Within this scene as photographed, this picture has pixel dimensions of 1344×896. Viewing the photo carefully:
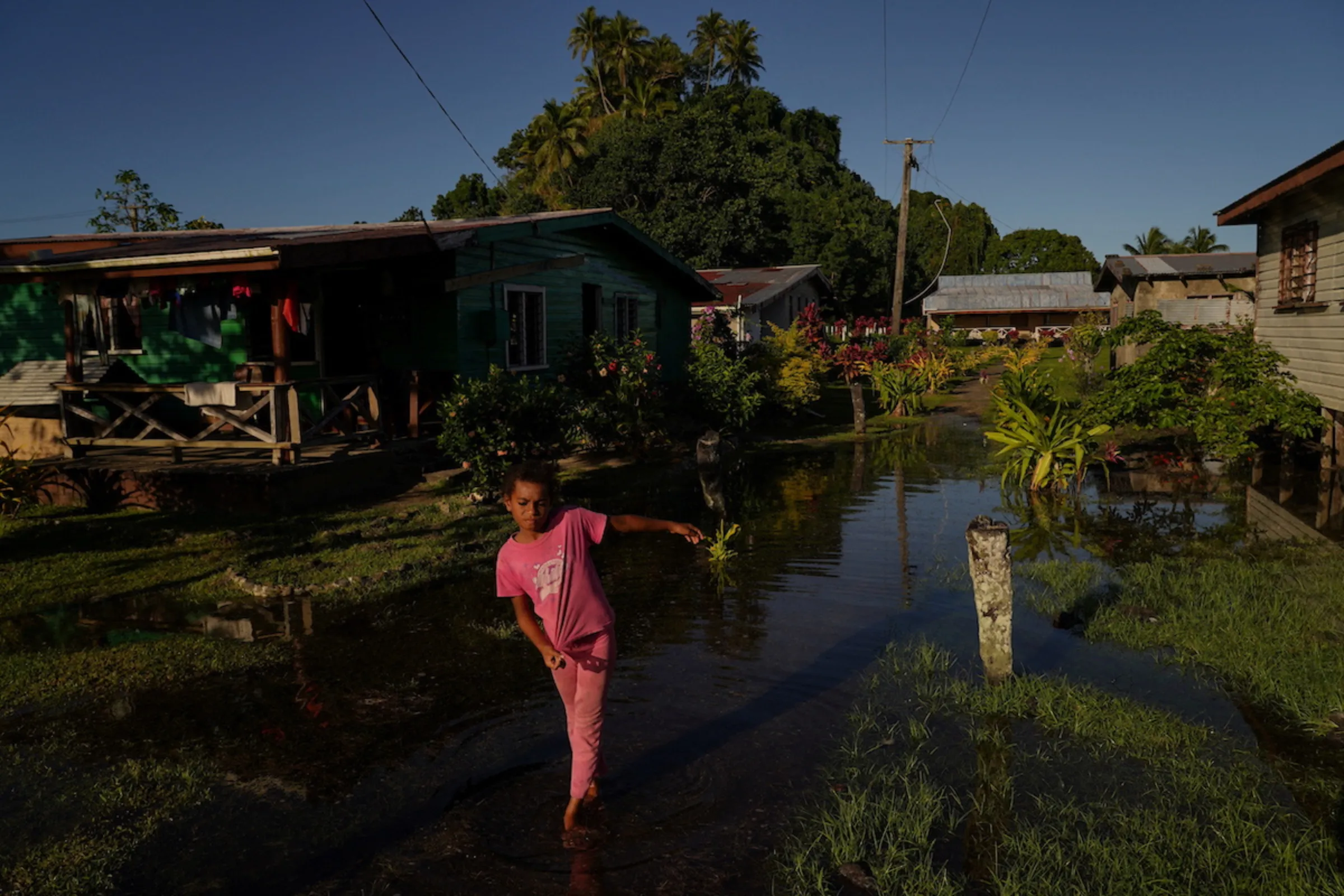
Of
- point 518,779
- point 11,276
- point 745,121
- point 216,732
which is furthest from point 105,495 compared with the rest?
point 745,121

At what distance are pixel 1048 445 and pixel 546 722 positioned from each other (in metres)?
9.20

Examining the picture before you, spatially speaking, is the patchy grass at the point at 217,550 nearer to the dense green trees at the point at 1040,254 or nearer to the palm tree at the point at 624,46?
the palm tree at the point at 624,46

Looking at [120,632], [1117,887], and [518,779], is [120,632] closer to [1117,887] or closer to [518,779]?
[518,779]

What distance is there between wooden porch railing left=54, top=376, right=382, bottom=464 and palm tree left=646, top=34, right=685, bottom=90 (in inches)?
1861

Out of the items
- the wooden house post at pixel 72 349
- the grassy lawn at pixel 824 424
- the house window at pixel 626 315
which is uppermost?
the house window at pixel 626 315

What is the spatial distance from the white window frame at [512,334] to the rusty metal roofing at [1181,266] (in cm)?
2167

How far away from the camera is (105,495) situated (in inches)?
468

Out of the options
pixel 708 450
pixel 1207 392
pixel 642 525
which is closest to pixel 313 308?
pixel 708 450

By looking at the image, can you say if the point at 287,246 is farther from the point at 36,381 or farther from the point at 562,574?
the point at 562,574

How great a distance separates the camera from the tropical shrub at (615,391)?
15.7 meters

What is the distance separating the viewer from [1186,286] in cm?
3072

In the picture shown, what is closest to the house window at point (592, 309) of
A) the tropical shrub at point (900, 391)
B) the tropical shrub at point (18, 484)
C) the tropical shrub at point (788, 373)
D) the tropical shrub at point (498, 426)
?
the tropical shrub at point (788, 373)

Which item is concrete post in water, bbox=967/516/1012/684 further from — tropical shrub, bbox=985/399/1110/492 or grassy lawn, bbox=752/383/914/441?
grassy lawn, bbox=752/383/914/441

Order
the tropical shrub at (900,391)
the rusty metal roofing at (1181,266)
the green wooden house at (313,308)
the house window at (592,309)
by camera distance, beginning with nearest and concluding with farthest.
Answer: the green wooden house at (313,308) → the house window at (592,309) → the tropical shrub at (900,391) → the rusty metal roofing at (1181,266)
